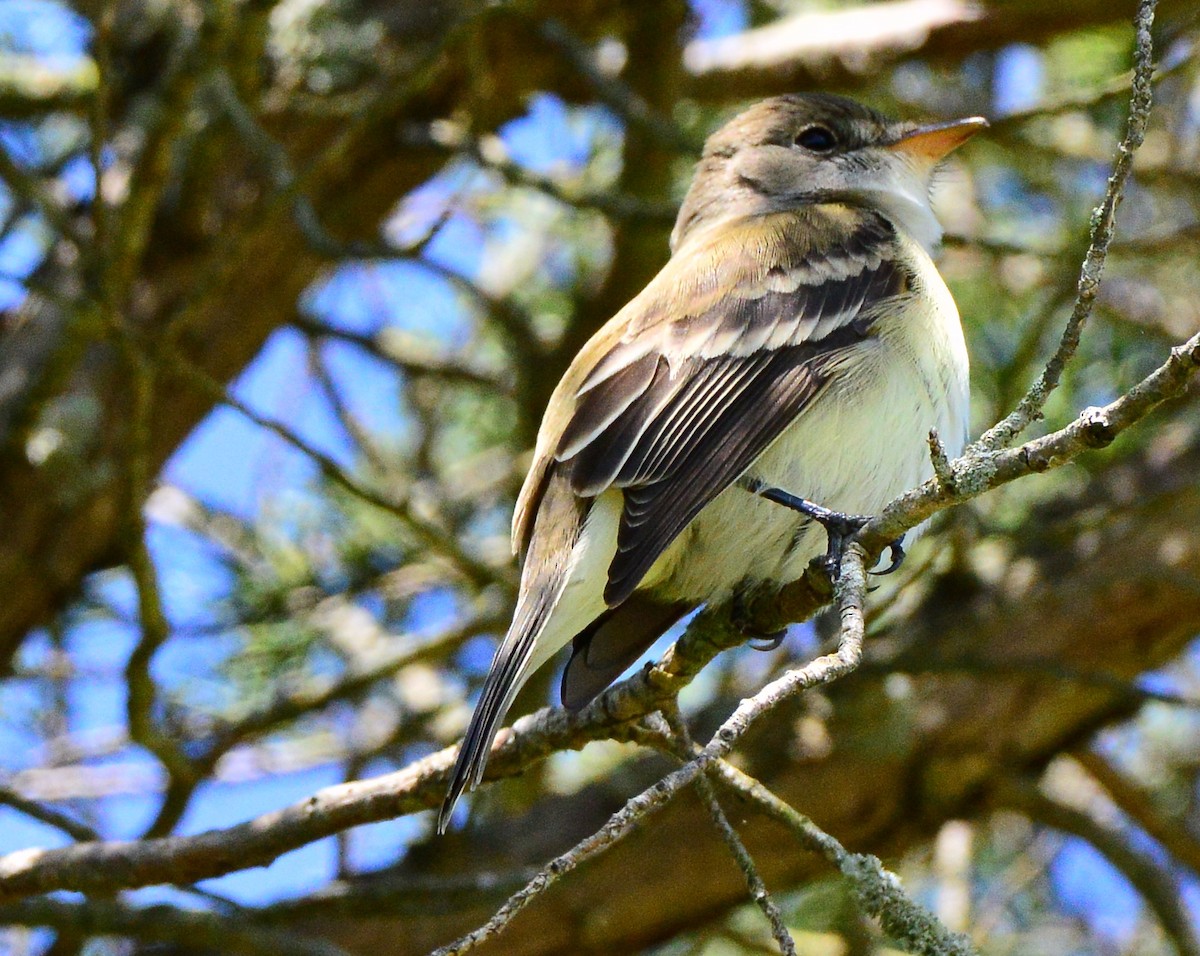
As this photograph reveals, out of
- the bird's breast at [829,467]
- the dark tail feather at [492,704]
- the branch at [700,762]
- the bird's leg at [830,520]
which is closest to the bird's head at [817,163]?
the bird's breast at [829,467]

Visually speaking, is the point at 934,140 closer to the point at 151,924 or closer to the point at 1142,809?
the point at 1142,809

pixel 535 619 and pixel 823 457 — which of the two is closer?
pixel 535 619

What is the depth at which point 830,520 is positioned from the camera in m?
3.27

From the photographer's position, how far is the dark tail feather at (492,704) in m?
3.04

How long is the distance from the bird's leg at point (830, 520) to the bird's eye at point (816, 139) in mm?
1821

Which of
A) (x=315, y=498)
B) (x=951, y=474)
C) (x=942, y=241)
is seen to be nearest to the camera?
(x=951, y=474)

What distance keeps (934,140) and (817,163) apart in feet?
1.36

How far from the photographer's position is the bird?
3.47 meters

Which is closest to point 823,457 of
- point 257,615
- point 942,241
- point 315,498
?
point 942,241

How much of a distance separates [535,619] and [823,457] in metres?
0.82

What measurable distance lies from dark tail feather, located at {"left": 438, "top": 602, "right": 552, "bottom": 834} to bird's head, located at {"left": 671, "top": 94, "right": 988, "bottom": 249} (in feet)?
6.62

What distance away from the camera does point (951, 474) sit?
2537 mm

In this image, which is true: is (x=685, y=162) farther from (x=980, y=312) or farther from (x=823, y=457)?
(x=823, y=457)

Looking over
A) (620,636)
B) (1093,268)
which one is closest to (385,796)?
(620,636)
